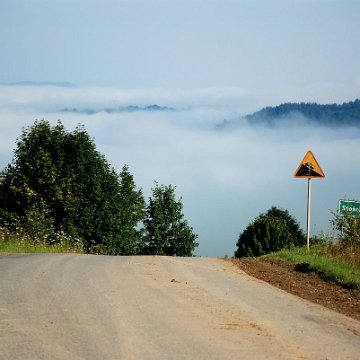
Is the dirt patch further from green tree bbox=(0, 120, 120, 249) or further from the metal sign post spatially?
green tree bbox=(0, 120, 120, 249)

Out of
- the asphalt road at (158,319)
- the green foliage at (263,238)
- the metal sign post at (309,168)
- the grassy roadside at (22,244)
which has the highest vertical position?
the metal sign post at (309,168)

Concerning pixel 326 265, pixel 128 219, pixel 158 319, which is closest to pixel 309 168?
pixel 326 265

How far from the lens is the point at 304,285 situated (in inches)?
532

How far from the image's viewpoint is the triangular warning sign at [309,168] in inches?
802

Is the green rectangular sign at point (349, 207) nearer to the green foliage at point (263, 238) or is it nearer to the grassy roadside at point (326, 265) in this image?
the grassy roadside at point (326, 265)

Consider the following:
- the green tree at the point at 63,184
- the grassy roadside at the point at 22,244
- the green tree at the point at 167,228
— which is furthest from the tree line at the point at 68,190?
the grassy roadside at the point at 22,244

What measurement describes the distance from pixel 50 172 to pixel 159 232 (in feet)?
97.8

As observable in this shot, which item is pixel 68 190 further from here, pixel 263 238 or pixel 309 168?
pixel 309 168

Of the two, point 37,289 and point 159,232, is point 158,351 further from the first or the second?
point 159,232

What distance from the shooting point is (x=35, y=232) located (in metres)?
29.6

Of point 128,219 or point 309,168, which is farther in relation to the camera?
point 128,219

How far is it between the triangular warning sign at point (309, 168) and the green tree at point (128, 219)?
137 feet

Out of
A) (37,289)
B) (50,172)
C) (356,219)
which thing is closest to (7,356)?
(37,289)

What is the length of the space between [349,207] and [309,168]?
2.59m
